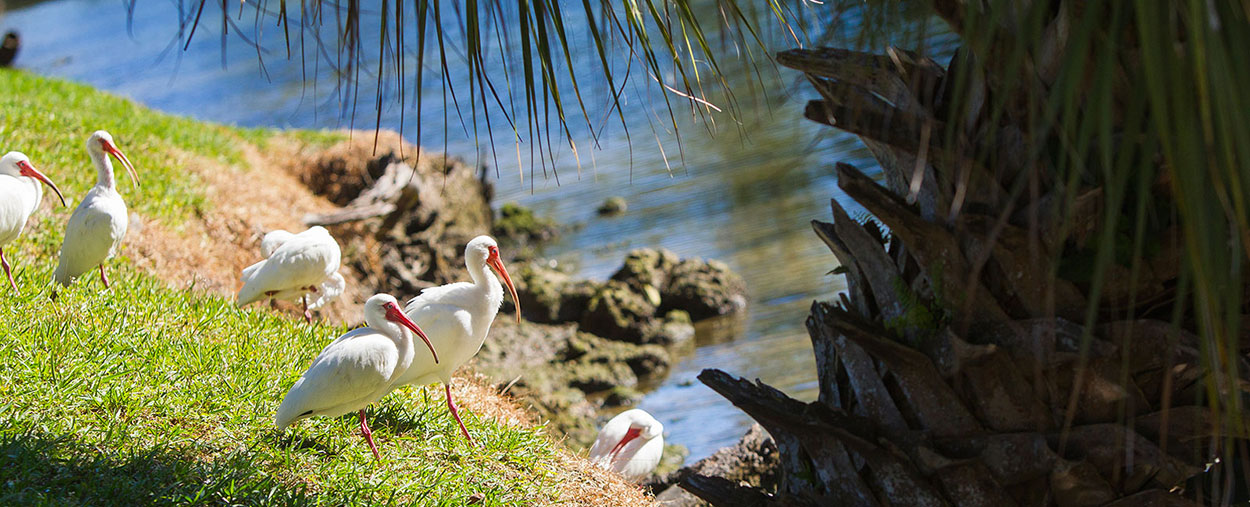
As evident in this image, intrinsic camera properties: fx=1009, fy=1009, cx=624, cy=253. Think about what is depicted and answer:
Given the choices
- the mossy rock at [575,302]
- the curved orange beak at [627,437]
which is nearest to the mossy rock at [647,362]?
the mossy rock at [575,302]

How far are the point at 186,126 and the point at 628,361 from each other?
203 inches

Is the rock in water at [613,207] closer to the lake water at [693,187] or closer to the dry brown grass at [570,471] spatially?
the lake water at [693,187]

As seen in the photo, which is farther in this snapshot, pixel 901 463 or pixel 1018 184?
pixel 901 463

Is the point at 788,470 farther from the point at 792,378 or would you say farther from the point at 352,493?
the point at 792,378

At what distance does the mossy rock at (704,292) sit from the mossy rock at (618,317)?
0.39m

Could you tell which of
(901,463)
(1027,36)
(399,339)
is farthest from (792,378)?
(1027,36)

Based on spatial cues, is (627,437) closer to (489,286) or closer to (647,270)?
(489,286)

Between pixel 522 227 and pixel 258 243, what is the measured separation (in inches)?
212

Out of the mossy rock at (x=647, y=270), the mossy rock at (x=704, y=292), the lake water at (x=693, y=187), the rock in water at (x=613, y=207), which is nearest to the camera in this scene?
the lake water at (x=693, y=187)

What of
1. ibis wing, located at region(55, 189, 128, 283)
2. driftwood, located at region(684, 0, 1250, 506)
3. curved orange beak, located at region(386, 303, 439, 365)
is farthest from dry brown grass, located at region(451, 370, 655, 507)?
ibis wing, located at region(55, 189, 128, 283)

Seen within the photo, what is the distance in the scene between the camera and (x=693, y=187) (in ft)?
43.4

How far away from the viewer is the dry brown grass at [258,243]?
438 cm

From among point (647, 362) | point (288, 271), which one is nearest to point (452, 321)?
point (288, 271)

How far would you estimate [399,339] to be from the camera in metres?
3.75
